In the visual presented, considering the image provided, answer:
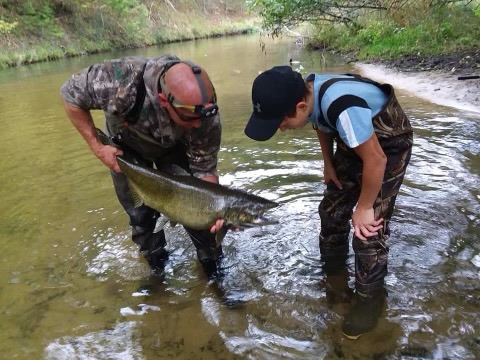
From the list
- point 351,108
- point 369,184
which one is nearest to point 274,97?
point 351,108

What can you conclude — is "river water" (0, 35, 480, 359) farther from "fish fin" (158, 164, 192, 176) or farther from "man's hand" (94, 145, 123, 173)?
"man's hand" (94, 145, 123, 173)

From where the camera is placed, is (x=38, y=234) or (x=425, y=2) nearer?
(x=38, y=234)

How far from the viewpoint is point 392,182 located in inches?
106

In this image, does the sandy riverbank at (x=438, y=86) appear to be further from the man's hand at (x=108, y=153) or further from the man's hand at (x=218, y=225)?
the man's hand at (x=108, y=153)

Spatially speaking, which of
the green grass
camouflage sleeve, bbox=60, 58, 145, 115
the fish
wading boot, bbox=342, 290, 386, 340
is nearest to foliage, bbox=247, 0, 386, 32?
the green grass

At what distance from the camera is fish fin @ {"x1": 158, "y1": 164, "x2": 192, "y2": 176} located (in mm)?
3111

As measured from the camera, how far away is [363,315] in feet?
9.66

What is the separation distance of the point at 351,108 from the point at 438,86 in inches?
294

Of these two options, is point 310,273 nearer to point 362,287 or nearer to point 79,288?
point 362,287

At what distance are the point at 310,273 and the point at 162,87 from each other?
1.99 m

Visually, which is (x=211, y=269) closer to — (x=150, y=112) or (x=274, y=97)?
(x=150, y=112)

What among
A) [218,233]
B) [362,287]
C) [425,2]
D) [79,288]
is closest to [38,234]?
[79,288]

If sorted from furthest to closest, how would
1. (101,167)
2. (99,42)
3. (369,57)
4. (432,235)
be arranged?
(99,42), (369,57), (101,167), (432,235)

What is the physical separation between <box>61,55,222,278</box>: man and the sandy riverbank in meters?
5.85
